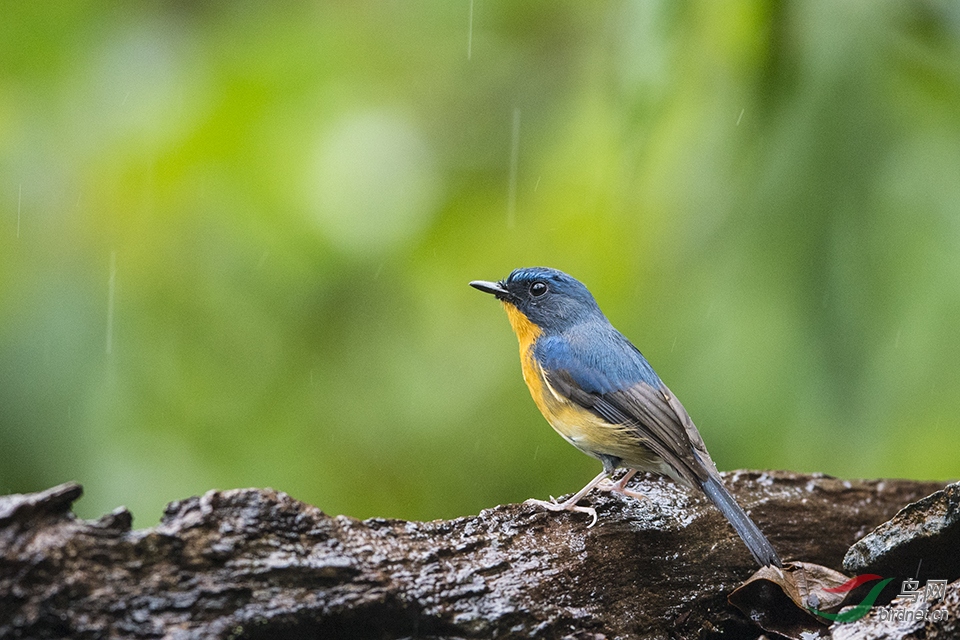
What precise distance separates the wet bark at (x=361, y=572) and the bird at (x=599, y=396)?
0.16 meters

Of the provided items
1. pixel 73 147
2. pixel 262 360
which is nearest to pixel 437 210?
pixel 262 360

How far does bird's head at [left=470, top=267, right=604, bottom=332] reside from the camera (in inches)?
145

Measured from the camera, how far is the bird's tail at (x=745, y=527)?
2.61 meters

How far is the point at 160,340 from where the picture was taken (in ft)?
13.1

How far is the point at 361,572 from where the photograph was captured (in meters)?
2.23

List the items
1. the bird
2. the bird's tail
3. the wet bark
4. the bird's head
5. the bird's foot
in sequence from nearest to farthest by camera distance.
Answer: the wet bark
the bird's tail
the bird's foot
the bird
the bird's head

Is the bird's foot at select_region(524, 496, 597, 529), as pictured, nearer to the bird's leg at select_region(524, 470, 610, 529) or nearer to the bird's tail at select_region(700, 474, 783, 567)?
the bird's leg at select_region(524, 470, 610, 529)

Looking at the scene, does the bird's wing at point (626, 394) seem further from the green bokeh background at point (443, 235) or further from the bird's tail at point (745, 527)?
the green bokeh background at point (443, 235)

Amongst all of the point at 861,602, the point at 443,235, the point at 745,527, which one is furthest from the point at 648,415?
the point at 443,235

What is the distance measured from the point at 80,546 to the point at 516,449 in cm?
261

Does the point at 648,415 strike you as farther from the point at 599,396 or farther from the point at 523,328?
the point at 523,328

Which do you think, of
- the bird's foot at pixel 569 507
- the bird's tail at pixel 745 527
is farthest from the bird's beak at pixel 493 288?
the bird's tail at pixel 745 527

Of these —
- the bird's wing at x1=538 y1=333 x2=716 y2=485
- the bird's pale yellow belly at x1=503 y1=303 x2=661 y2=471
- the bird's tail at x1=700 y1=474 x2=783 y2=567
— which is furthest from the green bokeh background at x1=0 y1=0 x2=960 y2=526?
the bird's tail at x1=700 y1=474 x2=783 y2=567

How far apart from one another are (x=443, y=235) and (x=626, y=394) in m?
1.38
